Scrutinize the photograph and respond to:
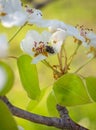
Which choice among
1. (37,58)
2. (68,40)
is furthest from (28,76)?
(68,40)

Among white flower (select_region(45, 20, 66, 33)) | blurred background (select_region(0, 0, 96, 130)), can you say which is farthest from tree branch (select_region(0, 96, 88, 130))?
blurred background (select_region(0, 0, 96, 130))

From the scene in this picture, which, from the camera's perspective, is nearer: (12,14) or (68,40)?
(12,14)

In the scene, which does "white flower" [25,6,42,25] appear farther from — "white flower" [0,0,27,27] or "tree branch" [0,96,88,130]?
"tree branch" [0,96,88,130]

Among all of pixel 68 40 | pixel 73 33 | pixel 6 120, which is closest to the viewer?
pixel 6 120

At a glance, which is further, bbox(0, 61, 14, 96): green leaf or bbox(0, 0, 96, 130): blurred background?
bbox(0, 0, 96, 130): blurred background

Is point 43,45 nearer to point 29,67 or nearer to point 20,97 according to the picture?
point 29,67

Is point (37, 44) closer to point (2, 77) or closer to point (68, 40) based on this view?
point (2, 77)

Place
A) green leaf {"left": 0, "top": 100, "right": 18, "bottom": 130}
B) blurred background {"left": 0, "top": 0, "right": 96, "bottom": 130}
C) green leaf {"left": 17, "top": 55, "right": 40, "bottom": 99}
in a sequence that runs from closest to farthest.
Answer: green leaf {"left": 0, "top": 100, "right": 18, "bottom": 130} < green leaf {"left": 17, "top": 55, "right": 40, "bottom": 99} < blurred background {"left": 0, "top": 0, "right": 96, "bottom": 130}
